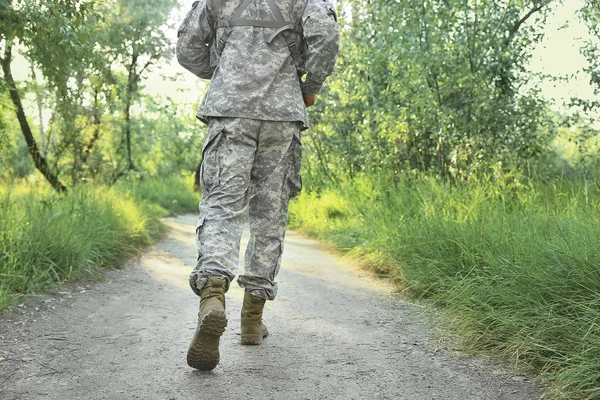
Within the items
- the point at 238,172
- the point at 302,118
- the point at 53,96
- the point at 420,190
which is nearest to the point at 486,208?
the point at 420,190

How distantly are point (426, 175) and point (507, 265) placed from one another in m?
3.73

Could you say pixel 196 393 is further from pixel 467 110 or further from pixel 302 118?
pixel 467 110

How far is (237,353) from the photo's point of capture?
3160mm

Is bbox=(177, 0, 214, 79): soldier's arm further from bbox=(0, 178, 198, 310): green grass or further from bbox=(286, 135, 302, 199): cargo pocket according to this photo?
bbox=(0, 178, 198, 310): green grass

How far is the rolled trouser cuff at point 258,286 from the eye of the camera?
3316 millimetres

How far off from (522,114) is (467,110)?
68 centimetres

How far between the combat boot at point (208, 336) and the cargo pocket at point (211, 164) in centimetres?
64

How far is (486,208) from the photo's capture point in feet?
16.3

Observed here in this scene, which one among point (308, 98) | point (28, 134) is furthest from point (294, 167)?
point (28, 134)

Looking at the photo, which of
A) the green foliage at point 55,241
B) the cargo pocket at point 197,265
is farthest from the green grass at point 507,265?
the green foliage at point 55,241

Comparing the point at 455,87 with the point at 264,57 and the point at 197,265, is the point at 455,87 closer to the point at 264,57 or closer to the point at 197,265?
the point at 264,57

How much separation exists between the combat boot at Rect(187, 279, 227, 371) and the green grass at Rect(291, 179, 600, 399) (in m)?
1.30

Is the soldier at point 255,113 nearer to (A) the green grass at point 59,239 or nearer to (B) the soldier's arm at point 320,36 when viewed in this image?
(B) the soldier's arm at point 320,36

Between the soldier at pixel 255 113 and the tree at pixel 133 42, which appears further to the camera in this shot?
the tree at pixel 133 42
